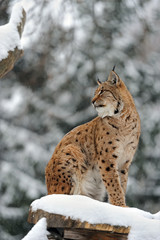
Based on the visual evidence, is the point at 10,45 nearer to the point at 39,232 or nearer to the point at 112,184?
the point at 112,184

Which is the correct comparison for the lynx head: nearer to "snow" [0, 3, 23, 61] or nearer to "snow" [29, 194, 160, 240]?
"snow" [0, 3, 23, 61]

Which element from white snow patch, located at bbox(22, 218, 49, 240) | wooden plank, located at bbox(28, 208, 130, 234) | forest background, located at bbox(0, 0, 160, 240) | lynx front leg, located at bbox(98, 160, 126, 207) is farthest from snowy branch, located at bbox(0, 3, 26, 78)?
forest background, located at bbox(0, 0, 160, 240)

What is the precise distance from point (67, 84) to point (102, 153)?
480 centimetres

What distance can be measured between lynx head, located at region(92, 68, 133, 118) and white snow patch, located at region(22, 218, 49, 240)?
5.57ft

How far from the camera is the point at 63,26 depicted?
1016cm

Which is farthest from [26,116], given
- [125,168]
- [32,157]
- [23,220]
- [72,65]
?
[125,168]

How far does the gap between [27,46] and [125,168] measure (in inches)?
223

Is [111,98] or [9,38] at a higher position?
[9,38]

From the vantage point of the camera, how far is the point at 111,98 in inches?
201

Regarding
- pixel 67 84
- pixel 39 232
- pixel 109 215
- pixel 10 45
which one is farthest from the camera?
pixel 67 84

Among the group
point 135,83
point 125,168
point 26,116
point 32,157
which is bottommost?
point 125,168

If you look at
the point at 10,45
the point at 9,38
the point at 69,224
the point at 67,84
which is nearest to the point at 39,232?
the point at 69,224

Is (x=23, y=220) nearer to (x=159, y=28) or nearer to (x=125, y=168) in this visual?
(x=125, y=168)

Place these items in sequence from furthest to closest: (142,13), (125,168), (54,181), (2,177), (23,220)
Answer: (142,13), (2,177), (23,220), (125,168), (54,181)
